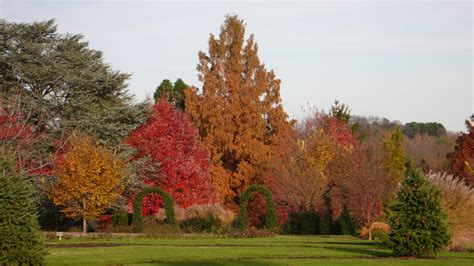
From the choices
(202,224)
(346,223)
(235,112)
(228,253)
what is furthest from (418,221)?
(235,112)

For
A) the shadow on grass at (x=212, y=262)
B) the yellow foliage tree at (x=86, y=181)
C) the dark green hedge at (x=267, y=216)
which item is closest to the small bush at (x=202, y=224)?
the dark green hedge at (x=267, y=216)

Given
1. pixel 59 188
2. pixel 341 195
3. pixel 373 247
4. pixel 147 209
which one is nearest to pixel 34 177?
pixel 59 188

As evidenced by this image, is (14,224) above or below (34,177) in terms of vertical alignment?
below

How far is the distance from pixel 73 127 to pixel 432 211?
2593 cm

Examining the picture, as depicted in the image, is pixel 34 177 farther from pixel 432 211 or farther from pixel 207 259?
pixel 432 211

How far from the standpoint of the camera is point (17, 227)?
1844 cm

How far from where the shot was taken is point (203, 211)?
37.8m

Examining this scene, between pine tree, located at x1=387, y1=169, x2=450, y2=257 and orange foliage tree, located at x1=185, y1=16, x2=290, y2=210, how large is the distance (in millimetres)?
27043

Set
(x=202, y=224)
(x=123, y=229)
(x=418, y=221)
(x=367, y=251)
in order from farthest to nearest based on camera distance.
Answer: (x=202, y=224) < (x=123, y=229) < (x=367, y=251) < (x=418, y=221)

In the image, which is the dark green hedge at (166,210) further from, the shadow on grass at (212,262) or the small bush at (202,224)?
the shadow on grass at (212,262)

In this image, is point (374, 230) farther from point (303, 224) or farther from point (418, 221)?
point (418, 221)

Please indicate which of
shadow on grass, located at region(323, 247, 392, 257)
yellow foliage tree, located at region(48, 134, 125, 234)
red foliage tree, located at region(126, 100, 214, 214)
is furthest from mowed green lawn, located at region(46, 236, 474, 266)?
red foliage tree, located at region(126, 100, 214, 214)

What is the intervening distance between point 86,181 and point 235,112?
17.4 meters

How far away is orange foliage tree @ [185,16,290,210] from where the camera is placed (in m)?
50.1
